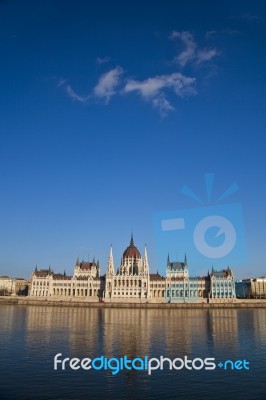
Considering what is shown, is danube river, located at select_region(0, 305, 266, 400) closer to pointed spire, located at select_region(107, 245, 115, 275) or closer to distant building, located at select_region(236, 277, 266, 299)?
pointed spire, located at select_region(107, 245, 115, 275)

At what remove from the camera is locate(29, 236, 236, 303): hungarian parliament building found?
11419cm

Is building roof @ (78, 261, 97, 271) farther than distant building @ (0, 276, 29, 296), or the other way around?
distant building @ (0, 276, 29, 296)

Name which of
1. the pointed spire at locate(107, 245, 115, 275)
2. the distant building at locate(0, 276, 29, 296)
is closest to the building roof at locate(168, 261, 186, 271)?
the pointed spire at locate(107, 245, 115, 275)

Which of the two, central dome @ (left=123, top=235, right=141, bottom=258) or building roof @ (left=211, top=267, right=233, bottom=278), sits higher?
central dome @ (left=123, top=235, right=141, bottom=258)

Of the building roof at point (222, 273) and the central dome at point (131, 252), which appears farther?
the central dome at point (131, 252)

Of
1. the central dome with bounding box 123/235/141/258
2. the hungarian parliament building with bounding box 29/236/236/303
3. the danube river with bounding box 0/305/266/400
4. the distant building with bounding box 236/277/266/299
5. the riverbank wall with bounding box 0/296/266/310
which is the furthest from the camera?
the distant building with bounding box 236/277/266/299

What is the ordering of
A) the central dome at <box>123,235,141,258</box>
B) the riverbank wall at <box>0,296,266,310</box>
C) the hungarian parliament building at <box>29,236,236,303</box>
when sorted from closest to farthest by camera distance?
the riverbank wall at <box>0,296,266,310</box>, the hungarian parliament building at <box>29,236,236,303</box>, the central dome at <box>123,235,141,258</box>

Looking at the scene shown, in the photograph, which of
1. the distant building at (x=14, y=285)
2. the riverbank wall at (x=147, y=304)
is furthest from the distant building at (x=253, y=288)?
the distant building at (x=14, y=285)

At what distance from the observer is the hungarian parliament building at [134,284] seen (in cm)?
11419

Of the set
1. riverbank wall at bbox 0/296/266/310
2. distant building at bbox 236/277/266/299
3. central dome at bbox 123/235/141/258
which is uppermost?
central dome at bbox 123/235/141/258

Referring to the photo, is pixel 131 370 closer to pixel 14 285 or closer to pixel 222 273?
pixel 222 273

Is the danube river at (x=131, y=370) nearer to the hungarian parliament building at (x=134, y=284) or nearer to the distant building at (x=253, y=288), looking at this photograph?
the hungarian parliament building at (x=134, y=284)

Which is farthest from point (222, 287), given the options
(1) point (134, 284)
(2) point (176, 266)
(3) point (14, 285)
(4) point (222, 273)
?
(3) point (14, 285)

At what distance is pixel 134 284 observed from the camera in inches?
4707
